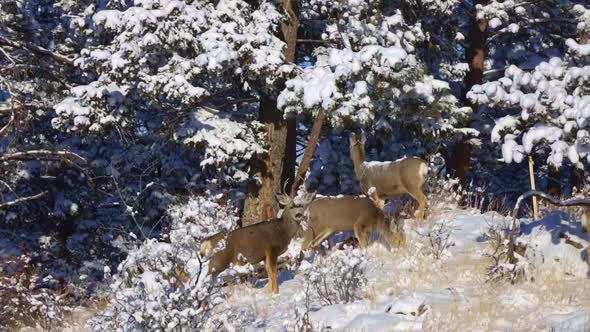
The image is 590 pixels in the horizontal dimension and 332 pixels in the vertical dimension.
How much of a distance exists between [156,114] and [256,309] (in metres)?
8.77

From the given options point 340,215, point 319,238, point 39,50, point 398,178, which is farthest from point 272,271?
point 39,50

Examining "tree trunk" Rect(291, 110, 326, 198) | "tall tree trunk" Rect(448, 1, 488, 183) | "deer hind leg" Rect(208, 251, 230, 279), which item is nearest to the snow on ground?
"deer hind leg" Rect(208, 251, 230, 279)

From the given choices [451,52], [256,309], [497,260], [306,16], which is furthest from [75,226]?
[497,260]

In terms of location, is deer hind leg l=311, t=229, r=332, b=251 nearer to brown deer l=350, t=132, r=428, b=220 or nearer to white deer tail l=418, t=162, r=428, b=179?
brown deer l=350, t=132, r=428, b=220

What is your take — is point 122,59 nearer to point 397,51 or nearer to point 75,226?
point 397,51

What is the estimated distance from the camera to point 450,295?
815cm

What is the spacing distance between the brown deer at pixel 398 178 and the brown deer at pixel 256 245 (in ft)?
10.2

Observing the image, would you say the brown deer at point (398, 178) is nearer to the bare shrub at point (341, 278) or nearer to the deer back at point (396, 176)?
the deer back at point (396, 176)

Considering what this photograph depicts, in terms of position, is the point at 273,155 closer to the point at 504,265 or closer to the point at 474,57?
the point at 504,265

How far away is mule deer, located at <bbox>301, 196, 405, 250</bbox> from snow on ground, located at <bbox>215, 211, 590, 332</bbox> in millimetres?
460

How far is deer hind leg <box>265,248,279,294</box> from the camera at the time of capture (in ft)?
31.5

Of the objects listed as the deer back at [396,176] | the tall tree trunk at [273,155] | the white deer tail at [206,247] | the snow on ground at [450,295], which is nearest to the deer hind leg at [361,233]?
the snow on ground at [450,295]

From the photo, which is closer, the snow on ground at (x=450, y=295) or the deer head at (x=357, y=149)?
the snow on ground at (x=450, y=295)

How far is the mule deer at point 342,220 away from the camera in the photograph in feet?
37.2
